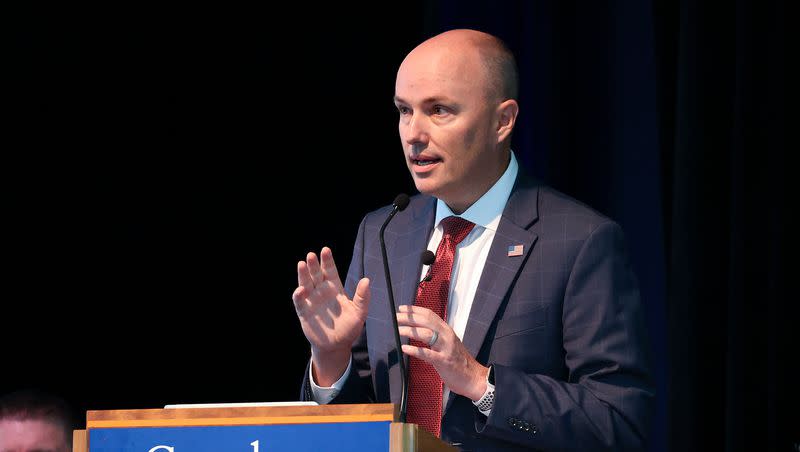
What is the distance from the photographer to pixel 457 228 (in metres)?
2.65

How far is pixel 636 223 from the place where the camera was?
345cm

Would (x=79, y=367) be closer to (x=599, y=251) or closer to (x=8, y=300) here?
(x=8, y=300)

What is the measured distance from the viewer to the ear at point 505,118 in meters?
2.69

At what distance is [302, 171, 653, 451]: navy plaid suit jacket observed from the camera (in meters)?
2.31

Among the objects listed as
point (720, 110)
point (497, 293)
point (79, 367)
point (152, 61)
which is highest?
point (152, 61)

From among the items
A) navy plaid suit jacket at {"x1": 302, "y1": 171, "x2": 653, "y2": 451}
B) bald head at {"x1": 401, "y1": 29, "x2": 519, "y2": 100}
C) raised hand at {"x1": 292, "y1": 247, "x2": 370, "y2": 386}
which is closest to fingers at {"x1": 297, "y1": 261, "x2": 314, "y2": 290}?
raised hand at {"x1": 292, "y1": 247, "x2": 370, "y2": 386}

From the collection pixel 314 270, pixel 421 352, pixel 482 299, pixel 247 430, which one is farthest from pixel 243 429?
pixel 482 299

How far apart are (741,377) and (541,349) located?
2.99 feet

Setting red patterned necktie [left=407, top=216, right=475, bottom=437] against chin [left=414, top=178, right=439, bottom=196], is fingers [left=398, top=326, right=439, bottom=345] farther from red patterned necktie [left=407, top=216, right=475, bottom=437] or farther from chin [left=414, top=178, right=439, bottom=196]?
chin [left=414, top=178, right=439, bottom=196]

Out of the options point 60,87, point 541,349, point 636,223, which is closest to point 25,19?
point 60,87

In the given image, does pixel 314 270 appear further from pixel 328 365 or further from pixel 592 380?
pixel 592 380

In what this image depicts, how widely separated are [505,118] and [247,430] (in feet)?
3.58

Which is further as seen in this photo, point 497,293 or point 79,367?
point 79,367

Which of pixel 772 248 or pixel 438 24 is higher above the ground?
pixel 438 24
